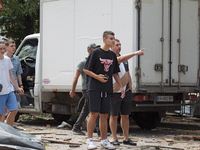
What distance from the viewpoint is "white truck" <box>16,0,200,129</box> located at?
8555mm

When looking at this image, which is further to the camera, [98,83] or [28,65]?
[28,65]

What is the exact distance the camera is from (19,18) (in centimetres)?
1502

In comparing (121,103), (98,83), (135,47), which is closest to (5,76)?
(98,83)

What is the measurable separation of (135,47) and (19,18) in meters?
7.68

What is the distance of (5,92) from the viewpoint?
6492 mm

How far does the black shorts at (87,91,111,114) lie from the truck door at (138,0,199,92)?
7.43 feet

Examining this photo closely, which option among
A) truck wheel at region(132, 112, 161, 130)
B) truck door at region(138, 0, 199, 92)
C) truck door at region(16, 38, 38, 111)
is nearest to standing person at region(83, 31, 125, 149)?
truck door at region(138, 0, 199, 92)

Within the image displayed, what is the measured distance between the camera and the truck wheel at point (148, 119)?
392 inches

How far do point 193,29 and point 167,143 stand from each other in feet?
9.94

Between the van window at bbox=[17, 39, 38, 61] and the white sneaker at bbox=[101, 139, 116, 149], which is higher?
the van window at bbox=[17, 39, 38, 61]

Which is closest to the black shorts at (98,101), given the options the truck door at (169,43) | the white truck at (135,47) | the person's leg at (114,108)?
the person's leg at (114,108)

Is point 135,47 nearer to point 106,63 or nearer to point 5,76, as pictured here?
point 106,63

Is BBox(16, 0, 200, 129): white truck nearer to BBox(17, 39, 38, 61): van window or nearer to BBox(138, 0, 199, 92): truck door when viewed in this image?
BBox(138, 0, 199, 92): truck door

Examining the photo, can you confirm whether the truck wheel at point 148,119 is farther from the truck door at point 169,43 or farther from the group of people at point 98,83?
the group of people at point 98,83
